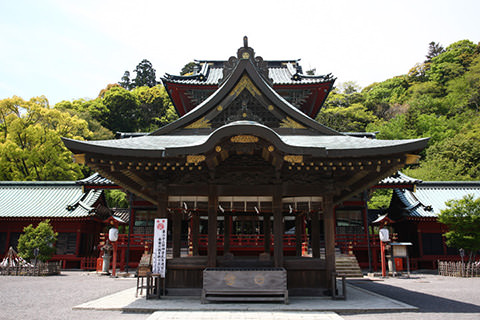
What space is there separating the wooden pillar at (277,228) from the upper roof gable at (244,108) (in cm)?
267

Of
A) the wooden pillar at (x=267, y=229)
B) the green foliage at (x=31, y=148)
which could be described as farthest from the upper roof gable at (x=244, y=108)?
the green foliage at (x=31, y=148)

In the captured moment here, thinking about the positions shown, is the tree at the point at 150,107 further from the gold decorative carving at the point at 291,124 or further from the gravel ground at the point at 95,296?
the gold decorative carving at the point at 291,124

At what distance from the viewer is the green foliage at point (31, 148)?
31078mm

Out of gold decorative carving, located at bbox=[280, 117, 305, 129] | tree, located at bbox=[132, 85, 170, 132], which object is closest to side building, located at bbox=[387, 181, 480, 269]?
gold decorative carving, located at bbox=[280, 117, 305, 129]

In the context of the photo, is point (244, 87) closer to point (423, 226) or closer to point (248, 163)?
point (248, 163)

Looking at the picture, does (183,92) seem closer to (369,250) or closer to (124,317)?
(124,317)

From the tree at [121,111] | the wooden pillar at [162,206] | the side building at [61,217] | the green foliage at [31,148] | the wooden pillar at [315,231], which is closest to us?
the wooden pillar at [162,206]

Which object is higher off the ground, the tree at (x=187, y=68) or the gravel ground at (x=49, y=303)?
the tree at (x=187, y=68)

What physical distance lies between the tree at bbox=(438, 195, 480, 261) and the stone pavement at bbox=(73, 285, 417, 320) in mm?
10730

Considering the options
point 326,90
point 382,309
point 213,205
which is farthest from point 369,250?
point 213,205

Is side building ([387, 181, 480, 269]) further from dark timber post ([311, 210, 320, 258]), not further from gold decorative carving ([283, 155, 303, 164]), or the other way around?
gold decorative carving ([283, 155, 303, 164])

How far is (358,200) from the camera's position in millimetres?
21766

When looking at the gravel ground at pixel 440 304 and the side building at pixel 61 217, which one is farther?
the side building at pixel 61 217

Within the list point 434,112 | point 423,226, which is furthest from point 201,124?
point 434,112
